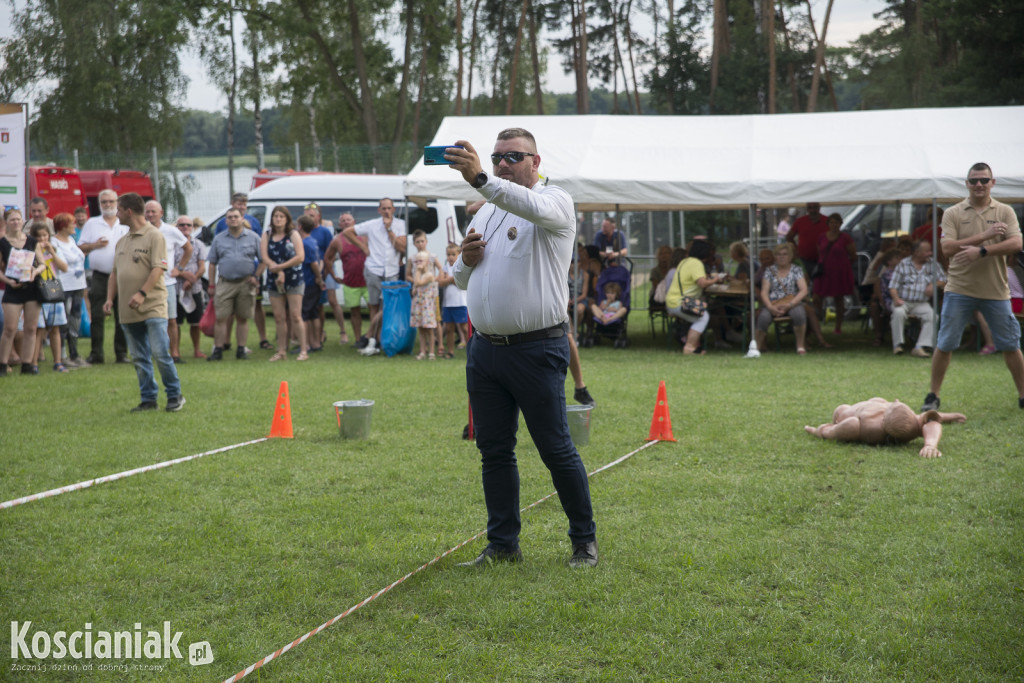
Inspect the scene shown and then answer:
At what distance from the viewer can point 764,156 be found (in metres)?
11.9

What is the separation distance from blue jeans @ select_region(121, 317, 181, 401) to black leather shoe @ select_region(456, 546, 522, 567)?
182 inches

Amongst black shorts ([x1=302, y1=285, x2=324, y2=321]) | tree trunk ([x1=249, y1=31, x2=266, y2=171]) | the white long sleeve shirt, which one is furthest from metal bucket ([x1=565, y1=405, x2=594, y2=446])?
tree trunk ([x1=249, y1=31, x2=266, y2=171])

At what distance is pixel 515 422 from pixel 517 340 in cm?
44

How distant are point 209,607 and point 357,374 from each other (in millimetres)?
6713

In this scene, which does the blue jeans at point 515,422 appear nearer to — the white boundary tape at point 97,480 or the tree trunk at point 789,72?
the white boundary tape at point 97,480

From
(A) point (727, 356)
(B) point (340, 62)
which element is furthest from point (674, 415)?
(B) point (340, 62)

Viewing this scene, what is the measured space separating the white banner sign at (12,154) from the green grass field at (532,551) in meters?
5.78

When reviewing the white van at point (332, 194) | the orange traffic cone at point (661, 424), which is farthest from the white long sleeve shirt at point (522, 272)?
the white van at point (332, 194)

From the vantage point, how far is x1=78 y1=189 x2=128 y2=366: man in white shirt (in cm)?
1107

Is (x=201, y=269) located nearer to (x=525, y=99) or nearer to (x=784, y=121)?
(x=784, y=121)

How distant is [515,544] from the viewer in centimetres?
422

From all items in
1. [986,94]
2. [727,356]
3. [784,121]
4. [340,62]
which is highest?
[340,62]

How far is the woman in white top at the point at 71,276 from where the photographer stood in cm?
1070

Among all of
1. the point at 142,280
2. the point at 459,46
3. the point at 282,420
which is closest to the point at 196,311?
the point at 142,280
